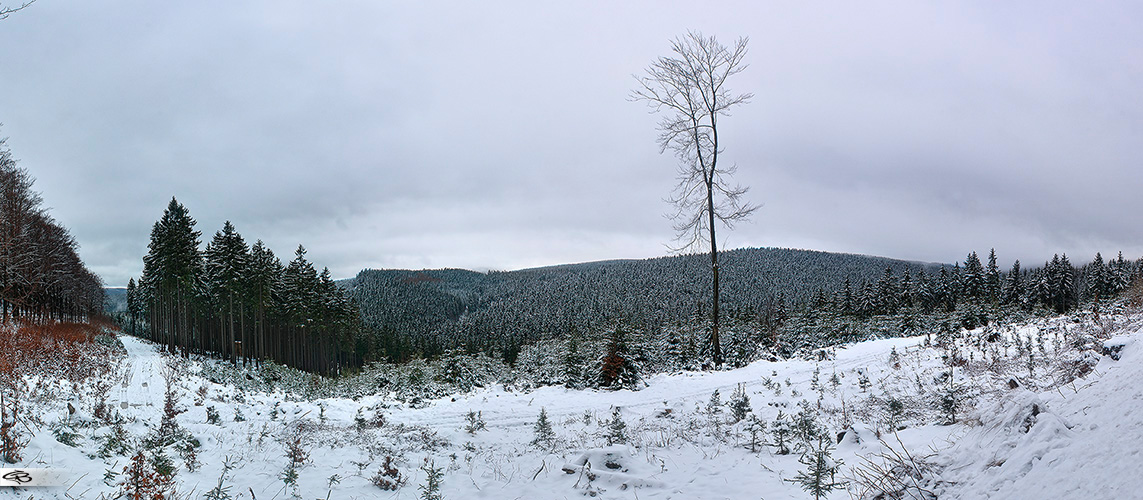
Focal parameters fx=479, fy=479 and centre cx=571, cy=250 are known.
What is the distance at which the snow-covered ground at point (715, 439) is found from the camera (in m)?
4.12

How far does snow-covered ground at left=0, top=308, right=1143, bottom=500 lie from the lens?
412cm

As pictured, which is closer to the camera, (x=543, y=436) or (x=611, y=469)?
(x=611, y=469)

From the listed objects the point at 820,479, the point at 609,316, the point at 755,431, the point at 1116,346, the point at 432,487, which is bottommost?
the point at 609,316

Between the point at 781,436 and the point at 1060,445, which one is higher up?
the point at 1060,445

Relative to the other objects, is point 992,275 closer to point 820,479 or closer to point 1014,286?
point 1014,286

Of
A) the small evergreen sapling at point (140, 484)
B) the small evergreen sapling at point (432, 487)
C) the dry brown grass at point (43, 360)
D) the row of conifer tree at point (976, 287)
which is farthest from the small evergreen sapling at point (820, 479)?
the row of conifer tree at point (976, 287)

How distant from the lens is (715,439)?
7816 millimetres

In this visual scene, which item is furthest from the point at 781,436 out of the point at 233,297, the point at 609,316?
the point at 233,297

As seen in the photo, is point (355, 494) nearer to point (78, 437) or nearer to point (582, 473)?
point (582, 473)

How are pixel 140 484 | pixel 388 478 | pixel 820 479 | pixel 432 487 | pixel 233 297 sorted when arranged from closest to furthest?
pixel 140 484 < pixel 820 479 < pixel 432 487 < pixel 388 478 < pixel 233 297

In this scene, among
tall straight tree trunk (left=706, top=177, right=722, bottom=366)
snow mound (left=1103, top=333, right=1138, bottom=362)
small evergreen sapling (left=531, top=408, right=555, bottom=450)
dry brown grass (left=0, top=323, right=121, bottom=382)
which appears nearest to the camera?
snow mound (left=1103, top=333, right=1138, bottom=362)

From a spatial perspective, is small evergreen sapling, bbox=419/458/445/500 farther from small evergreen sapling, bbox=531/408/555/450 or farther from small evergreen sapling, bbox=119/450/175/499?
small evergreen sapling, bbox=119/450/175/499

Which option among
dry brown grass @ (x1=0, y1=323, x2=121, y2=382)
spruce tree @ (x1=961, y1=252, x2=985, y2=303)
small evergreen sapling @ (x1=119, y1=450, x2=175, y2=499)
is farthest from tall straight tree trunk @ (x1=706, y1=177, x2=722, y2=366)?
spruce tree @ (x1=961, y1=252, x2=985, y2=303)

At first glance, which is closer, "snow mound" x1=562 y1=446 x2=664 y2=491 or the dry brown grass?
"snow mound" x1=562 y1=446 x2=664 y2=491
